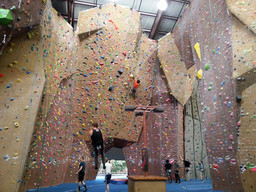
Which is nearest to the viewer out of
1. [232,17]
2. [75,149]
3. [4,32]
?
[4,32]

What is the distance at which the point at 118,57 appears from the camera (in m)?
6.87

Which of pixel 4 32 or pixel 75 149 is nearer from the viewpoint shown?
pixel 4 32

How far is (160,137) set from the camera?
759 centimetres

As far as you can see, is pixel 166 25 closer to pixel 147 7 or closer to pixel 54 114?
pixel 147 7

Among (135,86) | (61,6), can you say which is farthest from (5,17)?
(61,6)

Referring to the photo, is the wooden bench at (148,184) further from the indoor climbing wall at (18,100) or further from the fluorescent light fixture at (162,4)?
the fluorescent light fixture at (162,4)

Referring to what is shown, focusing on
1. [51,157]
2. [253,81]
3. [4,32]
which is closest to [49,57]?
[4,32]

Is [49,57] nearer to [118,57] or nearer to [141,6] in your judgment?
[118,57]

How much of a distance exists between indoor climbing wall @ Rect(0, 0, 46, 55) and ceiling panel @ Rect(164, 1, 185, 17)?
7136mm

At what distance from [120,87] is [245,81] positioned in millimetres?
3888

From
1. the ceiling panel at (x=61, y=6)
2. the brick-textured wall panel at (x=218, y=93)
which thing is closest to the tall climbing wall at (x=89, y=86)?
the brick-textured wall panel at (x=218, y=93)

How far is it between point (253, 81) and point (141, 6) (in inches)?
288

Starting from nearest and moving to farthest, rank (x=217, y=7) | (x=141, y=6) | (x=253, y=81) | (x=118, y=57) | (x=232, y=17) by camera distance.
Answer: (x=253, y=81) → (x=232, y=17) → (x=217, y=7) → (x=118, y=57) → (x=141, y=6)

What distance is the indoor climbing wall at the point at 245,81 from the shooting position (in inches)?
144
